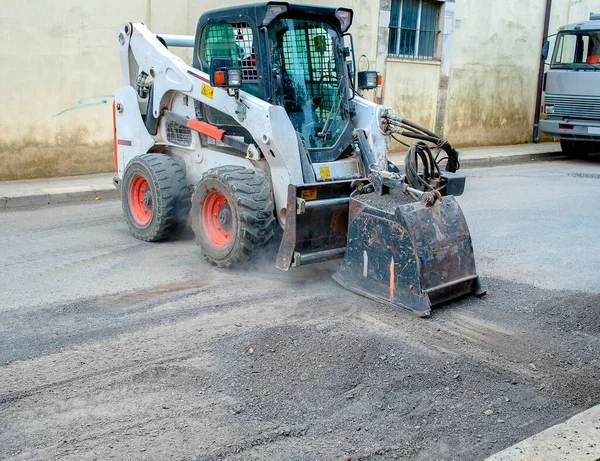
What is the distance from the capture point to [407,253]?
5.27 m

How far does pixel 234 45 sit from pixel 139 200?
6.78ft

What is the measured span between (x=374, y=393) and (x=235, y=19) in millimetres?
3934

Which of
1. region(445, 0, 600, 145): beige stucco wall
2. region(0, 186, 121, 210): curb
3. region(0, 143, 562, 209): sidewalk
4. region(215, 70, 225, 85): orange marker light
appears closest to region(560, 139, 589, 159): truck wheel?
region(445, 0, 600, 145): beige stucco wall

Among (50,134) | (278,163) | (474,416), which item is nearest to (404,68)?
(50,134)

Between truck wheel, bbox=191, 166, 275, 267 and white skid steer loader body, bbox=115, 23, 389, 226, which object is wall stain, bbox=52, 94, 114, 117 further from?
truck wheel, bbox=191, 166, 275, 267

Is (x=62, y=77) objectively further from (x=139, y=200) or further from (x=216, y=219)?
(x=216, y=219)

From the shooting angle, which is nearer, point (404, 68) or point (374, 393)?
point (374, 393)

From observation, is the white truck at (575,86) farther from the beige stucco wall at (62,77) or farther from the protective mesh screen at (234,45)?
the protective mesh screen at (234,45)

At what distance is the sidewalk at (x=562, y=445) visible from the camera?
11.0 feet

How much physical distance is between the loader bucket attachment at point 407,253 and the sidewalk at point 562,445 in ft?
5.65

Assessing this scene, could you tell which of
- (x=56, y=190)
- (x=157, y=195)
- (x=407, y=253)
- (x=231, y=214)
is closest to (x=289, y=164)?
(x=231, y=214)

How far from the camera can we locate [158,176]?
7.14 meters

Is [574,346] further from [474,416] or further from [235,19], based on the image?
[235,19]

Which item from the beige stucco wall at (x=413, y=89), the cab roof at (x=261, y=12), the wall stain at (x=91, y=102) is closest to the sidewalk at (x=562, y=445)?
the cab roof at (x=261, y=12)
